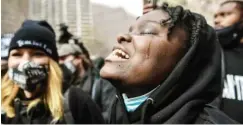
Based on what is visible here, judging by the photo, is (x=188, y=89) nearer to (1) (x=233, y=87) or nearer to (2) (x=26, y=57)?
(1) (x=233, y=87)

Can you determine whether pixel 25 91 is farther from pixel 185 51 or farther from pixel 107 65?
pixel 185 51

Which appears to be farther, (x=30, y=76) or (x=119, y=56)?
(x=30, y=76)

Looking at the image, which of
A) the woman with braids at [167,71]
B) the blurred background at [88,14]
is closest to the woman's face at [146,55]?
the woman with braids at [167,71]

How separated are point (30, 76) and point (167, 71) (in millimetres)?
949

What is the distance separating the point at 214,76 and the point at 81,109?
0.68 metres

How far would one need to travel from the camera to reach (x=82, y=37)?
8.57 ft

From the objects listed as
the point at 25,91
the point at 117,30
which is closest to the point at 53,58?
the point at 25,91

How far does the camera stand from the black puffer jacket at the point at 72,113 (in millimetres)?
1670

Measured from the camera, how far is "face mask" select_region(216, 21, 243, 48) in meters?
2.10

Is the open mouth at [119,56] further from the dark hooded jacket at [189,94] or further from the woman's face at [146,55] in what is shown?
the dark hooded jacket at [189,94]

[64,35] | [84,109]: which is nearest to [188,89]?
[84,109]

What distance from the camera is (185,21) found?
128 cm

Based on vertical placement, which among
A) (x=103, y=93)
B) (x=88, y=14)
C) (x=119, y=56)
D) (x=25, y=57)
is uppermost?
(x=88, y=14)

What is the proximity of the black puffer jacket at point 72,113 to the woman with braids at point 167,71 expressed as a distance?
1.33 ft
